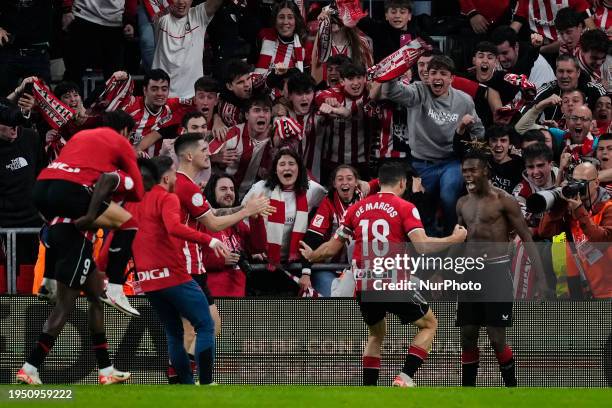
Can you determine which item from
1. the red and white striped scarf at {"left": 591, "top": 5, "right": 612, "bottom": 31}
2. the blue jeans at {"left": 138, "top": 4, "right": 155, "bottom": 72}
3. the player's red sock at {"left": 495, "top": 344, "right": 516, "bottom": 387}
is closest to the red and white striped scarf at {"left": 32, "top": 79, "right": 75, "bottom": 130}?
the blue jeans at {"left": 138, "top": 4, "right": 155, "bottom": 72}

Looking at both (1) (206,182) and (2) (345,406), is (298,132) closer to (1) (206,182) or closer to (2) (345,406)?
(1) (206,182)

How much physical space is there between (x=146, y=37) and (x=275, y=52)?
1548 mm

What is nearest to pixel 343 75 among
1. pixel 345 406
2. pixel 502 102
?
pixel 502 102

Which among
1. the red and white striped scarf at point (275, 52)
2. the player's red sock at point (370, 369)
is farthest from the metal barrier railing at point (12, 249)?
the red and white striped scarf at point (275, 52)

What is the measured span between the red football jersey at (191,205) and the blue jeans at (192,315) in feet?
0.99

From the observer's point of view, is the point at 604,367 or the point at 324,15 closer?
the point at 604,367

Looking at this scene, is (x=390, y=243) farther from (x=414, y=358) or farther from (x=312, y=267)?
(x=312, y=267)

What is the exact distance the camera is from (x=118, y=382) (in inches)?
440

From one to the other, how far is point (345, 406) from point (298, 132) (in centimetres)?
493

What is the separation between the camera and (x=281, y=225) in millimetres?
13266

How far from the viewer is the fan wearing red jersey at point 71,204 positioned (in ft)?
34.3

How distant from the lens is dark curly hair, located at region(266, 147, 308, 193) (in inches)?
523

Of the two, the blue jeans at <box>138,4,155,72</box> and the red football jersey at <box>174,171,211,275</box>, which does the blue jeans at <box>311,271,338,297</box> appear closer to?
the red football jersey at <box>174,171,211,275</box>

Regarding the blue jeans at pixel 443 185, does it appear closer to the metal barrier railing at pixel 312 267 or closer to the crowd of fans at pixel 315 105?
the crowd of fans at pixel 315 105
